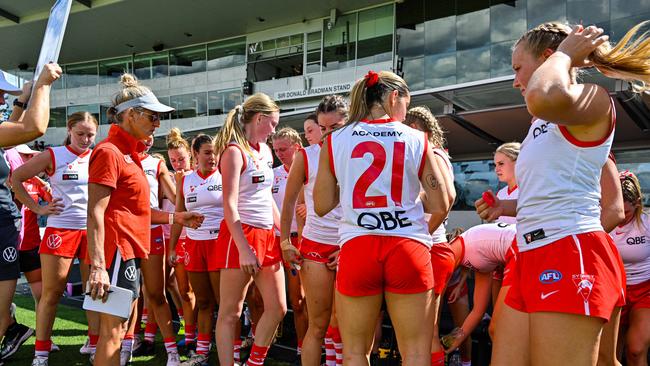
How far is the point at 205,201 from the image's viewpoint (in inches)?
178

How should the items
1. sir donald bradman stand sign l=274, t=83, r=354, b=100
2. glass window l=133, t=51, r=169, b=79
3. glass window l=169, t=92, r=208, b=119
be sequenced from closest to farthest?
sir donald bradman stand sign l=274, t=83, r=354, b=100
glass window l=169, t=92, r=208, b=119
glass window l=133, t=51, r=169, b=79

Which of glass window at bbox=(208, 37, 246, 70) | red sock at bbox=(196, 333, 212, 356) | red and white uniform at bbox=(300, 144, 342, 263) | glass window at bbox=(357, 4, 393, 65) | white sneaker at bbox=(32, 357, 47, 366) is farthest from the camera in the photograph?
glass window at bbox=(208, 37, 246, 70)

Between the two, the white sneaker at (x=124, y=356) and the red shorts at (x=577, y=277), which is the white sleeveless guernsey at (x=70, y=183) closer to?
the white sneaker at (x=124, y=356)

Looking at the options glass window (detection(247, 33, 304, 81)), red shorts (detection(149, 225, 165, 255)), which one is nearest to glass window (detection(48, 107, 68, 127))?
glass window (detection(247, 33, 304, 81))

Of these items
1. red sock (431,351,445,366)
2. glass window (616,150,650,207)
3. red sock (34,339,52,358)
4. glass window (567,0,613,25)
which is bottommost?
red sock (34,339,52,358)

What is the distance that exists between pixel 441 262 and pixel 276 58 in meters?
27.0

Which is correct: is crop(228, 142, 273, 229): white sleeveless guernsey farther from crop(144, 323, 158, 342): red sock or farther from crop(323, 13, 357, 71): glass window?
crop(323, 13, 357, 71): glass window

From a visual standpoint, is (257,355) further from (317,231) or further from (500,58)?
(500,58)

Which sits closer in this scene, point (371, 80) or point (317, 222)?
point (371, 80)

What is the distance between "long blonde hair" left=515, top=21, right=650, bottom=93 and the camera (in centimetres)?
189

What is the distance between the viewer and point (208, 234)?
4.27 meters

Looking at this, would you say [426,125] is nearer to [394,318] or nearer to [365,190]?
[365,190]

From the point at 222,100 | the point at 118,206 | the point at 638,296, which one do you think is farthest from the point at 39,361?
the point at 222,100

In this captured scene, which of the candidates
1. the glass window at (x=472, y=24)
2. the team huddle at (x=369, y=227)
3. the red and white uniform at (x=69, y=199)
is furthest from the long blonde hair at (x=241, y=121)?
the glass window at (x=472, y=24)
